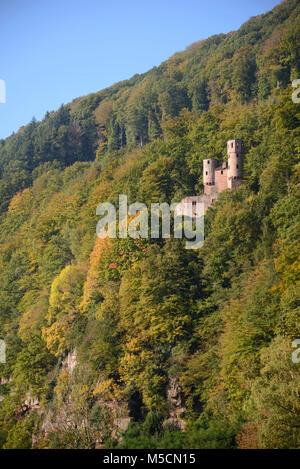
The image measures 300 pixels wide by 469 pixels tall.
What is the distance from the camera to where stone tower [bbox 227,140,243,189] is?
166 ft

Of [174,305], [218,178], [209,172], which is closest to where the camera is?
[174,305]

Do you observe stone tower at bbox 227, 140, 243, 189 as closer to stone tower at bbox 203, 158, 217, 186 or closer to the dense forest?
the dense forest

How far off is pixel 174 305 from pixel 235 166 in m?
14.8

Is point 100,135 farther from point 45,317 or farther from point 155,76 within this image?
point 45,317

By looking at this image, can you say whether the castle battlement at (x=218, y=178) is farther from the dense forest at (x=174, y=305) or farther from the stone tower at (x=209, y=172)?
the dense forest at (x=174, y=305)

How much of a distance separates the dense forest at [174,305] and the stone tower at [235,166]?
130cm

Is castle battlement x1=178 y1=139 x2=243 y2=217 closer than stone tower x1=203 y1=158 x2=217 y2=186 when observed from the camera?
Yes

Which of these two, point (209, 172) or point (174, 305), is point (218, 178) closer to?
point (209, 172)

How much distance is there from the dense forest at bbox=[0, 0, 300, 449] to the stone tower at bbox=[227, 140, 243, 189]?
4.27ft

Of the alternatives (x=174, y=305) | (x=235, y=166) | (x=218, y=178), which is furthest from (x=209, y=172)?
(x=174, y=305)

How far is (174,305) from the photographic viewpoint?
43.8 meters

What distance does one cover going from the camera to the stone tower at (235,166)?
5050 cm

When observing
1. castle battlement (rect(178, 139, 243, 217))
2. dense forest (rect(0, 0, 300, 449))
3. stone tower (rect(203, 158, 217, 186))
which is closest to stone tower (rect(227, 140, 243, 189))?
castle battlement (rect(178, 139, 243, 217))
